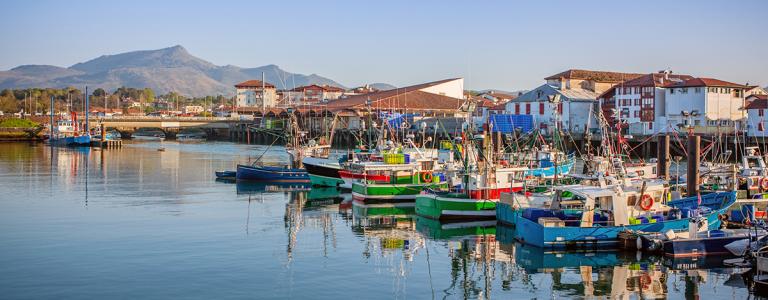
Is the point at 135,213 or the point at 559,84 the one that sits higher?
the point at 559,84

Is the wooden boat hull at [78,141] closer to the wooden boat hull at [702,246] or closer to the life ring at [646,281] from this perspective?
the wooden boat hull at [702,246]

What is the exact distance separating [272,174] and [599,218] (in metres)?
25.9

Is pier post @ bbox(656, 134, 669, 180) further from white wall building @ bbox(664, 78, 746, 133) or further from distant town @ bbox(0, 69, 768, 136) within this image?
white wall building @ bbox(664, 78, 746, 133)

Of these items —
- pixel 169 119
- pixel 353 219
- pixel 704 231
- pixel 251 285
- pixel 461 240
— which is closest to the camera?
pixel 251 285

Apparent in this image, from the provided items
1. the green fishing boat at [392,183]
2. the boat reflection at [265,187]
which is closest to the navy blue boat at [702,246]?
the green fishing boat at [392,183]

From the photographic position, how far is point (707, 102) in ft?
212

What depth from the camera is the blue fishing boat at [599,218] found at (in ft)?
79.8

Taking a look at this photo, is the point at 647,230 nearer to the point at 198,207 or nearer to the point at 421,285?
the point at 421,285

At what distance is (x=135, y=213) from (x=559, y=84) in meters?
55.6

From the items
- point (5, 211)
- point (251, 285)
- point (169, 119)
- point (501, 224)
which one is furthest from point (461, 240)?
point (169, 119)

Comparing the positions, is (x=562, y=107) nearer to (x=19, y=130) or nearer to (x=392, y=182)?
(x=392, y=182)

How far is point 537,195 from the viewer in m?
28.5

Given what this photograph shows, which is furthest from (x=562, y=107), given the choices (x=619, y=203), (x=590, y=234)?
(x=590, y=234)

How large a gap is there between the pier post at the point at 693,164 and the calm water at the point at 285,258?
22.7 ft
